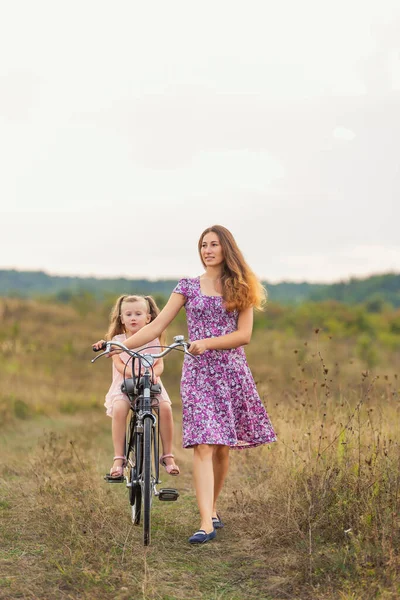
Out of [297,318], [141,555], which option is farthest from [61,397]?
[297,318]

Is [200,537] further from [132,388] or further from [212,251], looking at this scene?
[212,251]

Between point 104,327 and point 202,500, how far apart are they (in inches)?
1079

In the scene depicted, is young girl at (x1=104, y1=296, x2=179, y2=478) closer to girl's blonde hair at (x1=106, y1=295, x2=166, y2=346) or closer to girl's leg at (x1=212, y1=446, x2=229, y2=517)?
girl's blonde hair at (x1=106, y1=295, x2=166, y2=346)

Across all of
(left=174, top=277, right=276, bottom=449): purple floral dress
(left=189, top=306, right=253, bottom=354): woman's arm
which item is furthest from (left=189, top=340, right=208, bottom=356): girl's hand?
(left=174, top=277, right=276, bottom=449): purple floral dress

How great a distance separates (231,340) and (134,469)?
1.17 m

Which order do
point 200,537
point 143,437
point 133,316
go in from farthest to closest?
point 133,316 < point 200,537 < point 143,437

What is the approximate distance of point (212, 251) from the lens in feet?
21.1

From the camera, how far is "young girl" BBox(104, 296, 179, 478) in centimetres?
639

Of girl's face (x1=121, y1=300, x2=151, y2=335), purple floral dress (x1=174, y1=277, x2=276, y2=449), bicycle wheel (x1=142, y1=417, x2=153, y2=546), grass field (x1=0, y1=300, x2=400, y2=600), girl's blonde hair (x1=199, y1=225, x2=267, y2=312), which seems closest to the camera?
grass field (x1=0, y1=300, x2=400, y2=600)

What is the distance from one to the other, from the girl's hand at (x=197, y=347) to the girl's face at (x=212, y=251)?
0.72 metres

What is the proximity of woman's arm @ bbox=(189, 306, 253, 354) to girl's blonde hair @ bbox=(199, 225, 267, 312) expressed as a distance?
3.2 inches

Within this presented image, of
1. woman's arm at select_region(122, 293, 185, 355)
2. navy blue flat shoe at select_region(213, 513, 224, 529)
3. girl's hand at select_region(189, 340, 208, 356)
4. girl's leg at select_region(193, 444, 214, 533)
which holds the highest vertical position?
woman's arm at select_region(122, 293, 185, 355)

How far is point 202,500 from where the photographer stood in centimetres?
612

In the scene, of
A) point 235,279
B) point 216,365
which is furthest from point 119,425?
point 235,279
